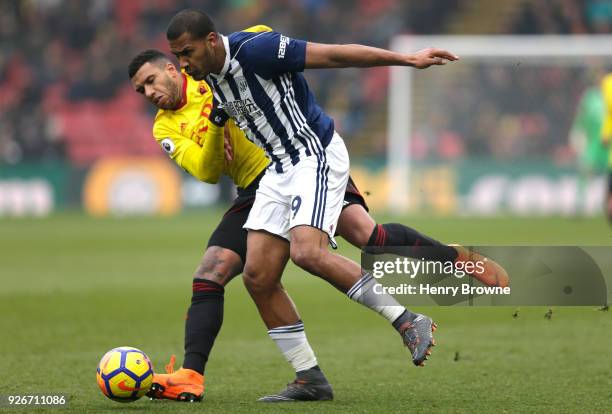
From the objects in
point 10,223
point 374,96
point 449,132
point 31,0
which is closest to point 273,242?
point 10,223

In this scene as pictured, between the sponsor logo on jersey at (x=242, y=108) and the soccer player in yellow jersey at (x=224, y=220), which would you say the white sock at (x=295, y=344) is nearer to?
the soccer player in yellow jersey at (x=224, y=220)

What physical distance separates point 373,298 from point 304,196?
59 cm

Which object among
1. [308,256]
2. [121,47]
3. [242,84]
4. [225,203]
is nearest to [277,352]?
[308,256]

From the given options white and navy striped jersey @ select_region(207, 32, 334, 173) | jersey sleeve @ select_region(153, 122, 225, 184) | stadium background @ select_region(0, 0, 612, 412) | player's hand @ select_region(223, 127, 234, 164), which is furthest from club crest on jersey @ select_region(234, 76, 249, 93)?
stadium background @ select_region(0, 0, 612, 412)

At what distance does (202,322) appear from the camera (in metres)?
6.11

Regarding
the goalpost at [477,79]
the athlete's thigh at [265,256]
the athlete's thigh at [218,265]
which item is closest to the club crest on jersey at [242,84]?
the athlete's thigh at [265,256]

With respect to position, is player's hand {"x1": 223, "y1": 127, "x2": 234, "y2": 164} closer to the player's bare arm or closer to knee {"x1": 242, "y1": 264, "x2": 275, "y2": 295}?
knee {"x1": 242, "y1": 264, "x2": 275, "y2": 295}

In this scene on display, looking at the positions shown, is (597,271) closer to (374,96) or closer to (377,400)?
(377,400)

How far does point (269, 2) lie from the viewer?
89.5ft

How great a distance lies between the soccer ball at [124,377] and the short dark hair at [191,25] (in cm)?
156

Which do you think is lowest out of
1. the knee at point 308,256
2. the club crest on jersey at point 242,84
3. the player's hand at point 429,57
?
the knee at point 308,256

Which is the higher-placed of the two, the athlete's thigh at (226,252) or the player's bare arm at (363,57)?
the player's bare arm at (363,57)

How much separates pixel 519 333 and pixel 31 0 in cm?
2112

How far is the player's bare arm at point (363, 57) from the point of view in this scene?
5426mm
